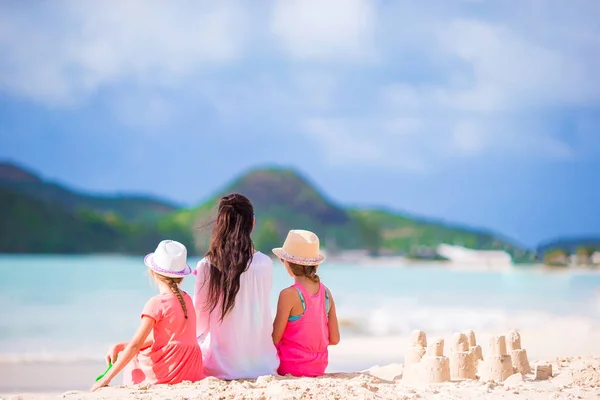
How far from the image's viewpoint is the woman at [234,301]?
14.4 feet

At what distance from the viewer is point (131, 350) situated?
4.05m

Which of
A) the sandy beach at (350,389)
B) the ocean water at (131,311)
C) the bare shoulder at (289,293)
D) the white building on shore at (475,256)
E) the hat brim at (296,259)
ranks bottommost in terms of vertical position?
the sandy beach at (350,389)

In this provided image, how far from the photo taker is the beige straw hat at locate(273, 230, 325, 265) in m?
4.52

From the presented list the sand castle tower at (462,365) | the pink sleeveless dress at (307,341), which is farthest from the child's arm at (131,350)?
the sand castle tower at (462,365)

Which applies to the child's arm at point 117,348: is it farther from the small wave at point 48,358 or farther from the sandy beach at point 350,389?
the small wave at point 48,358

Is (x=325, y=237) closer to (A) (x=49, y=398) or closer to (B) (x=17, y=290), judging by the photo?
(B) (x=17, y=290)

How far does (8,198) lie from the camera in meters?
70.1

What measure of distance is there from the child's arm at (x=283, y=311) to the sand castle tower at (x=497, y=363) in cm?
131

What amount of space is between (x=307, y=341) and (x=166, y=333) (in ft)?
2.99

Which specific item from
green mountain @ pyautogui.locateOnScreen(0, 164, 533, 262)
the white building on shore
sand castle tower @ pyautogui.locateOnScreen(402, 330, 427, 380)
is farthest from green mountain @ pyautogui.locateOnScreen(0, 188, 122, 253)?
sand castle tower @ pyautogui.locateOnScreen(402, 330, 427, 380)

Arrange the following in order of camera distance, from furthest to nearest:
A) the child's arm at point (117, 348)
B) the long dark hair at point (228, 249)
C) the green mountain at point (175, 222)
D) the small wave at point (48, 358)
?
the green mountain at point (175, 222) → the small wave at point (48, 358) → the long dark hair at point (228, 249) → the child's arm at point (117, 348)

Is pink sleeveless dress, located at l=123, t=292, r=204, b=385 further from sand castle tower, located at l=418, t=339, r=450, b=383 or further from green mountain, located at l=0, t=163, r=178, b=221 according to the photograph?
green mountain, located at l=0, t=163, r=178, b=221

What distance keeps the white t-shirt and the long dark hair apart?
0.06 m

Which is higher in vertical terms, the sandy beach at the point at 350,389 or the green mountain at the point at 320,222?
the green mountain at the point at 320,222
